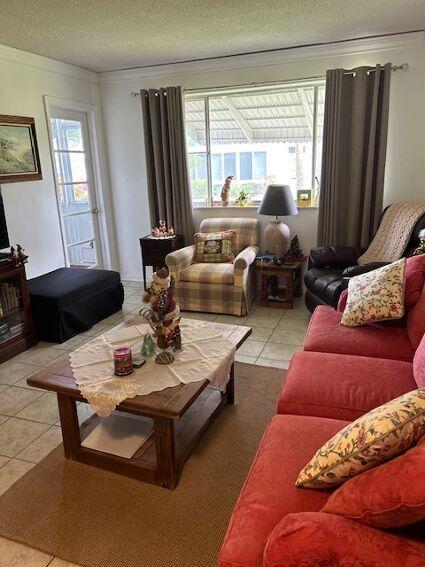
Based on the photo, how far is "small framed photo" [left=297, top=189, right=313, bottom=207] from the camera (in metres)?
4.62

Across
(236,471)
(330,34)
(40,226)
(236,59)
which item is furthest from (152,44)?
(236,471)

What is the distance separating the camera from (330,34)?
381 cm

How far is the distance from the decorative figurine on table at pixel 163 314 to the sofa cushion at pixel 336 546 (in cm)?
122

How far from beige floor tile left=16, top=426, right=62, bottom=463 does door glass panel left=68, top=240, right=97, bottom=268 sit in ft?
9.33

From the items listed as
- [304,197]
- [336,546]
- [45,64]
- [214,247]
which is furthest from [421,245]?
[45,64]

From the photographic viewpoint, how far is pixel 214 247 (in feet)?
14.9

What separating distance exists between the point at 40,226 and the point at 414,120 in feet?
12.5

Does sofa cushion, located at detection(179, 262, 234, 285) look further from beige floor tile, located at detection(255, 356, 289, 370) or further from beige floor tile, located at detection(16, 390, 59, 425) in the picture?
beige floor tile, located at detection(16, 390, 59, 425)

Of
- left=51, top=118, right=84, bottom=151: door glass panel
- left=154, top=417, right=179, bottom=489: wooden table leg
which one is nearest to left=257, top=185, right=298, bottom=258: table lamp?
left=51, top=118, right=84, bottom=151: door glass panel

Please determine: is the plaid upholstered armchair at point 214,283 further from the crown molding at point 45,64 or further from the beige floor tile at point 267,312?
the crown molding at point 45,64

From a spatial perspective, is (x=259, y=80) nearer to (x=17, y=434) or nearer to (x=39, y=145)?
(x=39, y=145)

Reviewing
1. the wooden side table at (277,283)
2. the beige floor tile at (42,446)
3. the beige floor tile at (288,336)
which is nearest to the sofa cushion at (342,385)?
the beige floor tile at (42,446)

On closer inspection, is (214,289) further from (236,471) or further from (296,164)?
(236,471)

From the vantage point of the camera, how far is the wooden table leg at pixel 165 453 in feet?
6.14
